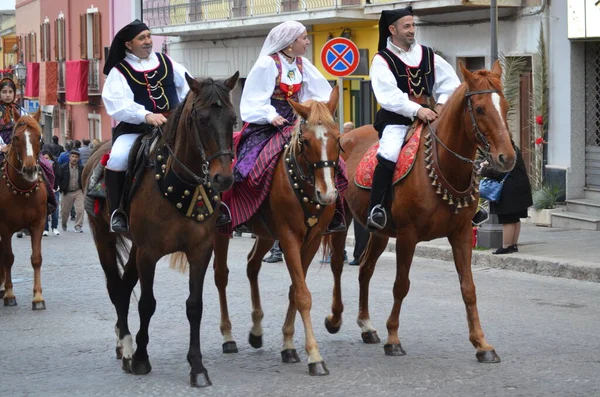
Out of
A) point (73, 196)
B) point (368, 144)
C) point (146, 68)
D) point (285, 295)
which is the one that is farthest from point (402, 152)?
point (73, 196)

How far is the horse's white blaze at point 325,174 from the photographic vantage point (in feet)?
26.4

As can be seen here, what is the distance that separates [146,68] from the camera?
914 cm

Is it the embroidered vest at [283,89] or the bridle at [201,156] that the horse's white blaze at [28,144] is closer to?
the embroidered vest at [283,89]

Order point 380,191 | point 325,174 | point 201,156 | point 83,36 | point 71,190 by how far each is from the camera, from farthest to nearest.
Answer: point 83,36, point 71,190, point 380,191, point 325,174, point 201,156

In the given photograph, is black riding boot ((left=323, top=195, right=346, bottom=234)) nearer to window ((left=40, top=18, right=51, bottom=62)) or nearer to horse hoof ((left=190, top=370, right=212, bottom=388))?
horse hoof ((left=190, top=370, right=212, bottom=388))

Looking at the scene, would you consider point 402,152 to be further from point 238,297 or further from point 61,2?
point 61,2

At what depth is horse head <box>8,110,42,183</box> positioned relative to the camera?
1271cm

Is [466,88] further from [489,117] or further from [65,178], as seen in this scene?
[65,178]

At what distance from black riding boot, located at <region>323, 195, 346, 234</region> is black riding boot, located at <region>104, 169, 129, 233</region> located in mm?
1664

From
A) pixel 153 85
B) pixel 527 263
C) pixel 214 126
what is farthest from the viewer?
pixel 527 263

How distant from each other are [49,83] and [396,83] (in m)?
43.9

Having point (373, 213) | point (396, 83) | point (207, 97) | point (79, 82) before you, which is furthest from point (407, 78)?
point (79, 82)

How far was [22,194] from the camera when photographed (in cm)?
1295

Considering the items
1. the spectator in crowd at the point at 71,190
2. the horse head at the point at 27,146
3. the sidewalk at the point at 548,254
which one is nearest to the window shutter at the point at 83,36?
the spectator in crowd at the point at 71,190
